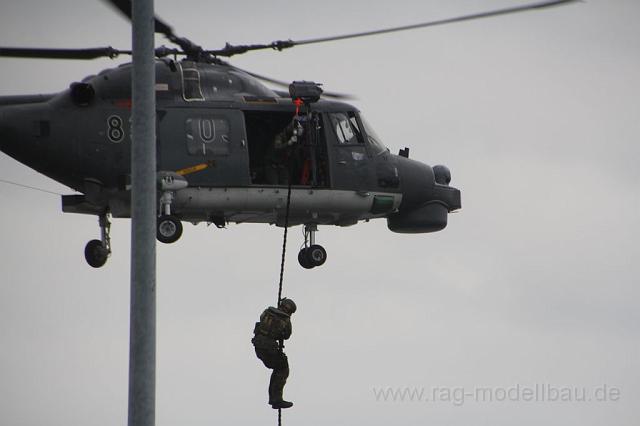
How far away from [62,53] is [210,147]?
3617 millimetres

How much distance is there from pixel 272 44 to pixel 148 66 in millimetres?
15860

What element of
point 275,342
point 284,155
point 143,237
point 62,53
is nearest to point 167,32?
point 62,53

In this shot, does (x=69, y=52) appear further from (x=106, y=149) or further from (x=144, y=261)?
(x=144, y=261)

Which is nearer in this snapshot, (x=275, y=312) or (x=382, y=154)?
(x=275, y=312)

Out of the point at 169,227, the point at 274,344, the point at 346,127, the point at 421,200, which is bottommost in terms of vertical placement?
the point at 274,344

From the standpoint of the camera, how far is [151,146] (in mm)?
8531

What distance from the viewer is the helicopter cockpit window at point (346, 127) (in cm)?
2673

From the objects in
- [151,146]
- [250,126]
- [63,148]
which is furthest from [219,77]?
[151,146]

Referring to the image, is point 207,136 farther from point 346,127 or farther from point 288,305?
point 288,305

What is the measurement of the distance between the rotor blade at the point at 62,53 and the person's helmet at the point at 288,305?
18.5ft

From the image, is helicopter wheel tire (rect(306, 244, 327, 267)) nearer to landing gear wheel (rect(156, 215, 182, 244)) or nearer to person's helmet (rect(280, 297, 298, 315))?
landing gear wheel (rect(156, 215, 182, 244))

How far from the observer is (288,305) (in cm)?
2145

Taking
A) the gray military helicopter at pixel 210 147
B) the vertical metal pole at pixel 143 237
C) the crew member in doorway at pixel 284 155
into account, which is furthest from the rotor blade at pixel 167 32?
the vertical metal pole at pixel 143 237

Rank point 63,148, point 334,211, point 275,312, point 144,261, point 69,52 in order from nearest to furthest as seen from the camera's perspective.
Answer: point 144,261 → point 275,312 → point 69,52 → point 63,148 → point 334,211
